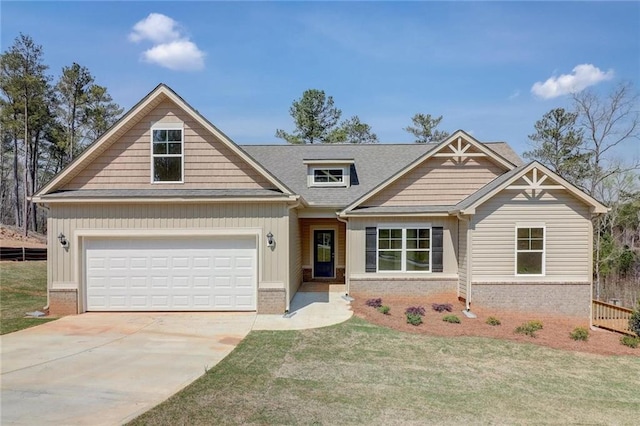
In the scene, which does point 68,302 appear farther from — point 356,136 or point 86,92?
point 356,136

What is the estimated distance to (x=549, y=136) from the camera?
29562 millimetres

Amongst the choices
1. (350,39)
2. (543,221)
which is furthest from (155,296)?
(543,221)

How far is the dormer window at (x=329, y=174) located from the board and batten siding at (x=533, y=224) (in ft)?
18.4

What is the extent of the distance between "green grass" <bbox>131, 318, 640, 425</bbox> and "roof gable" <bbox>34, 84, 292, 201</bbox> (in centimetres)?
471

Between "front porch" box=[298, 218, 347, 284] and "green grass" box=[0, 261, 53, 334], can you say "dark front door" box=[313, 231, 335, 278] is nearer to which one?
"front porch" box=[298, 218, 347, 284]

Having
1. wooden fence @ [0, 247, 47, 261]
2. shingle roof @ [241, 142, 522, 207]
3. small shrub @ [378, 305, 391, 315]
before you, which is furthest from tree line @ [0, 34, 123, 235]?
small shrub @ [378, 305, 391, 315]

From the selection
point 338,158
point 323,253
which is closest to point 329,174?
point 338,158

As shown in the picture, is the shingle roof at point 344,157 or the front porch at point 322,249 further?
the front porch at point 322,249

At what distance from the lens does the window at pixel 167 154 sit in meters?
11.4

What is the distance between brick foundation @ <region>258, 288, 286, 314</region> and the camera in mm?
10992

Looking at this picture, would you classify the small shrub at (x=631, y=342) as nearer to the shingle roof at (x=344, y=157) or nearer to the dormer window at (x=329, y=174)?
the shingle roof at (x=344, y=157)

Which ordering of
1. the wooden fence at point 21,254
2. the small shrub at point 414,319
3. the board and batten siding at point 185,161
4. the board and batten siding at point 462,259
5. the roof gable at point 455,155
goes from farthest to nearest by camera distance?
1. the wooden fence at point 21,254
2. the roof gable at point 455,155
3. the board and batten siding at point 462,259
4. the board and batten siding at point 185,161
5. the small shrub at point 414,319

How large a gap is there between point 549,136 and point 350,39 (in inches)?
905

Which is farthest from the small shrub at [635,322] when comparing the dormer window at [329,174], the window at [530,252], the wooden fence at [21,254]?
the wooden fence at [21,254]
